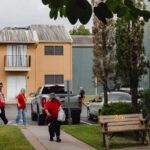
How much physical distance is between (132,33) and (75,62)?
3772 cm

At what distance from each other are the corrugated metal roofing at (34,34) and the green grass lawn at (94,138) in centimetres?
3213

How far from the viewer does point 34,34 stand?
53.3m

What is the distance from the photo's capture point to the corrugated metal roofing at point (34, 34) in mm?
52031

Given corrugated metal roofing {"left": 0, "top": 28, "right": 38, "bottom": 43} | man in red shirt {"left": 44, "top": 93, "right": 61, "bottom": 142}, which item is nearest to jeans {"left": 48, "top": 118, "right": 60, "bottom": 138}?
man in red shirt {"left": 44, "top": 93, "right": 61, "bottom": 142}

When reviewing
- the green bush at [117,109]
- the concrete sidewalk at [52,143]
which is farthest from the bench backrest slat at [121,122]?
the green bush at [117,109]

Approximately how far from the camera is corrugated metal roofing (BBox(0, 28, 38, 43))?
51688 millimetres

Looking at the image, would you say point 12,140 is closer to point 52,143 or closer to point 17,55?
point 52,143

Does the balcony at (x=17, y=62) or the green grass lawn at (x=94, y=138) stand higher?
the balcony at (x=17, y=62)

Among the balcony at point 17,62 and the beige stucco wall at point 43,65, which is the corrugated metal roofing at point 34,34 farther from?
the balcony at point 17,62

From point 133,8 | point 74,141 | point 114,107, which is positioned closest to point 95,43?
point 114,107

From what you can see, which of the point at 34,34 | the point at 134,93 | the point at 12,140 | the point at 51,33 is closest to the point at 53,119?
the point at 12,140

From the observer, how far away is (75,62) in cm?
5584

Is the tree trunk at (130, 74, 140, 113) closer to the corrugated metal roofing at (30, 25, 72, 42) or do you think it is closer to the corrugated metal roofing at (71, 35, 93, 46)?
the corrugated metal roofing at (30, 25, 72, 42)

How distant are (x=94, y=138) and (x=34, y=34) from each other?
37.2 m
